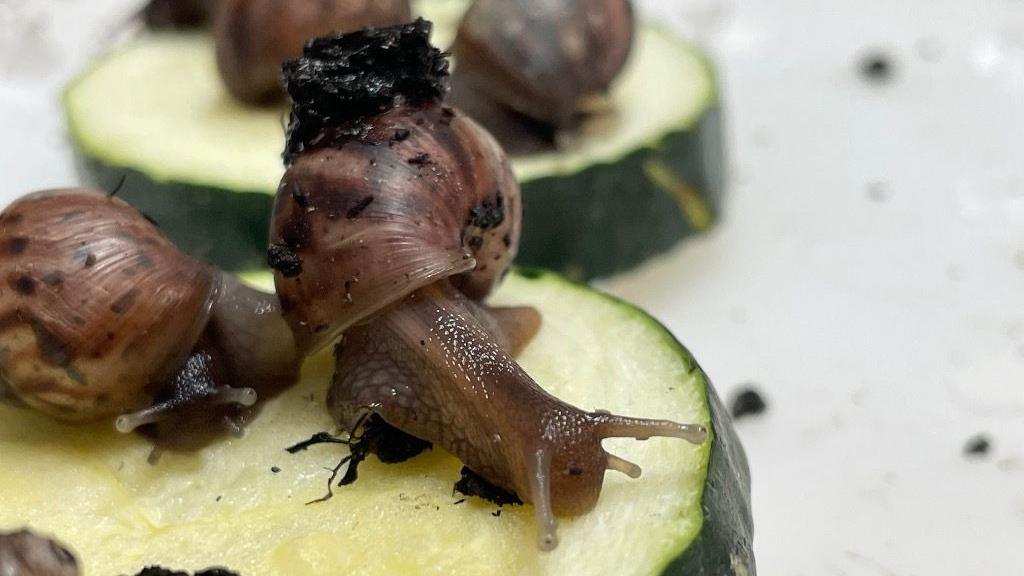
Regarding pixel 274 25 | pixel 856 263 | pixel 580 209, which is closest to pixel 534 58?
pixel 580 209

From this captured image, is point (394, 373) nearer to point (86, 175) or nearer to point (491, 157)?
point (491, 157)

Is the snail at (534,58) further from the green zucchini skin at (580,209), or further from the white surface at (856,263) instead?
the white surface at (856,263)

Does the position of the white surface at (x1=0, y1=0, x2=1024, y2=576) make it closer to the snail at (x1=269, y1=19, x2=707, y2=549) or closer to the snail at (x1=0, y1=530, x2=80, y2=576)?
the snail at (x1=269, y1=19, x2=707, y2=549)

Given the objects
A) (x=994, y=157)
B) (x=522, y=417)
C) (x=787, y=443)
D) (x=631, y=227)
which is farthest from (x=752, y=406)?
(x=994, y=157)

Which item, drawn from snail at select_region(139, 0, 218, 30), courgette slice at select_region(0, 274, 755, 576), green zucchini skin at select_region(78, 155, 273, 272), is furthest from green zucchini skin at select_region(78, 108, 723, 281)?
courgette slice at select_region(0, 274, 755, 576)

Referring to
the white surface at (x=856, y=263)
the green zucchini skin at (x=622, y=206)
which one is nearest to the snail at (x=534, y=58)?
the green zucchini skin at (x=622, y=206)
